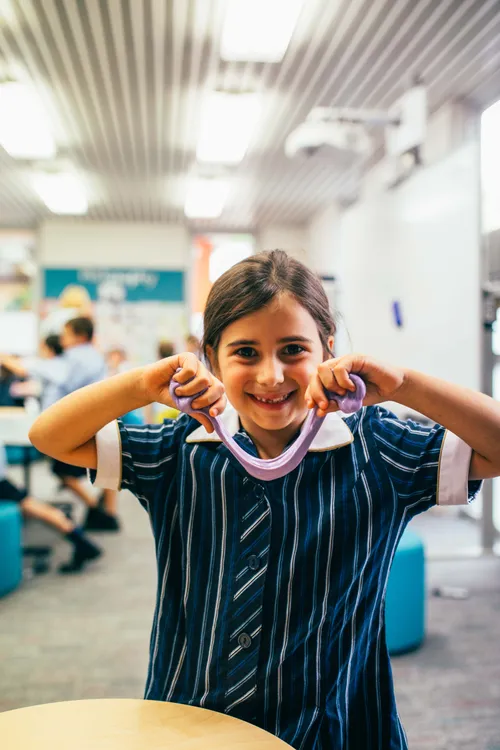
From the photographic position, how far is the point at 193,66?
3.93m

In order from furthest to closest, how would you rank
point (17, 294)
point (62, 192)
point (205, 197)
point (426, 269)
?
1. point (17, 294)
2. point (205, 197)
3. point (62, 192)
4. point (426, 269)

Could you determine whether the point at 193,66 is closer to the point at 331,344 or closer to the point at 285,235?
the point at 331,344

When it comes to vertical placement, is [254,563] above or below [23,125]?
below

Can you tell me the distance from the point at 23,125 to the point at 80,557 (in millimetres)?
3346

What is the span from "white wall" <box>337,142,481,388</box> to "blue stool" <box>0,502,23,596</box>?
2635 millimetres

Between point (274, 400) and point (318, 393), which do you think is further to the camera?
point (274, 400)

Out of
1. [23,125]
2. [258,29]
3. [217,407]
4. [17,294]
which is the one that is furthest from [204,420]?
[17,294]

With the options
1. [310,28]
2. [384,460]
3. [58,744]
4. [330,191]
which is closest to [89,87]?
[310,28]

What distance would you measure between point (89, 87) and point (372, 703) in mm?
4333

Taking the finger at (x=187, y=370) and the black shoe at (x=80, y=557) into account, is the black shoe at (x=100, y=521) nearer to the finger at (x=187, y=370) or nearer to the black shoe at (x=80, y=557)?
the black shoe at (x=80, y=557)

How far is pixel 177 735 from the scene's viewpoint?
2.45 feet

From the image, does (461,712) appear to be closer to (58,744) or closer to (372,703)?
(372,703)

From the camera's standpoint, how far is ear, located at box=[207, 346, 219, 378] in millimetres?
1109

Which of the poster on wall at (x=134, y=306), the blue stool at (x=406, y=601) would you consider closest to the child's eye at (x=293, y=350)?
the blue stool at (x=406, y=601)
